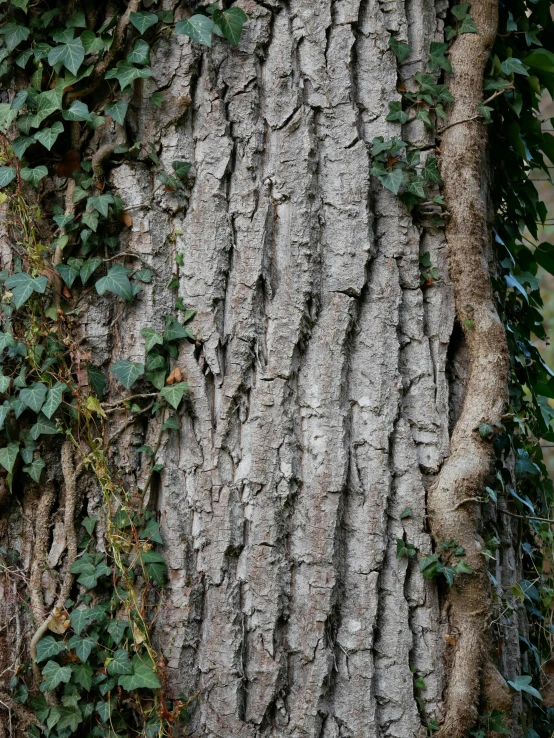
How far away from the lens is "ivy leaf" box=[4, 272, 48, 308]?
1.79 metres

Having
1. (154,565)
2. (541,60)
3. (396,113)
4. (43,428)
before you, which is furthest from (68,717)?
(541,60)

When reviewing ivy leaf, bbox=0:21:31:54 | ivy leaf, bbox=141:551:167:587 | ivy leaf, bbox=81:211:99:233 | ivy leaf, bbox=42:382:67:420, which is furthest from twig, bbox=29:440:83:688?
ivy leaf, bbox=0:21:31:54

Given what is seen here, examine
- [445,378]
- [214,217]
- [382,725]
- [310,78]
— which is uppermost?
[310,78]

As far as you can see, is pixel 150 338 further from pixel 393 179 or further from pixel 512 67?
pixel 512 67

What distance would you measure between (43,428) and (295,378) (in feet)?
2.46

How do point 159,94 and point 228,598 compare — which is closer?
point 228,598

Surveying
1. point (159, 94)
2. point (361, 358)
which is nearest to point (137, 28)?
point (159, 94)

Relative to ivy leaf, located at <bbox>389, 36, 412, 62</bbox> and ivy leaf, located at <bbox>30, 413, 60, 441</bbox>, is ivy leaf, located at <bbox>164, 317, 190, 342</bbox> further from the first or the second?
ivy leaf, located at <bbox>389, 36, 412, 62</bbox>

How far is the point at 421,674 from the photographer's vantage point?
1646 millimetres

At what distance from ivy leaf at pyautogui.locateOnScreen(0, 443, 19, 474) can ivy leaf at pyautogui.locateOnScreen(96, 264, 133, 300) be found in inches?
20.5

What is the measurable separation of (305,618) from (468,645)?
0.43m

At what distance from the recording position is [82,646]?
1.73 metres

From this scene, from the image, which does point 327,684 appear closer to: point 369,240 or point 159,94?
point 369,240

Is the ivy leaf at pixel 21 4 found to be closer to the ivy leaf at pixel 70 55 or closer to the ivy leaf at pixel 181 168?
the ivy leaf at pixel 70 55
